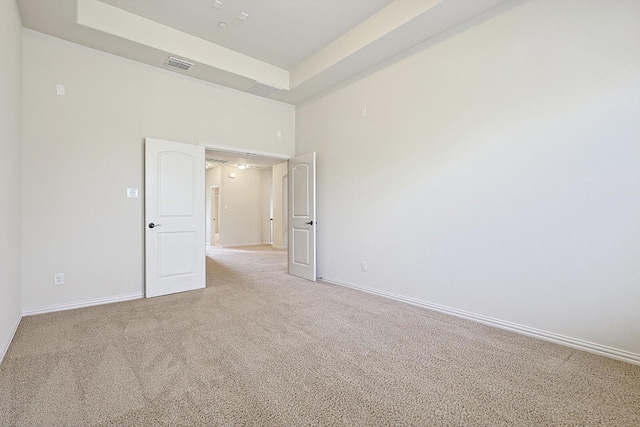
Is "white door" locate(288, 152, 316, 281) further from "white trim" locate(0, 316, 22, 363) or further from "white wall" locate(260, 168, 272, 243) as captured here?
"white wall" locate(260, 168, 272, 243)

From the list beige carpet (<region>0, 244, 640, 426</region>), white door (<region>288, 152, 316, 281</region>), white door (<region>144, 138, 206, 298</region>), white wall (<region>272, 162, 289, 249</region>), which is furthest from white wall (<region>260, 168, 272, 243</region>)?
beige carpet (<region>0, 244, 640, 426</region>)

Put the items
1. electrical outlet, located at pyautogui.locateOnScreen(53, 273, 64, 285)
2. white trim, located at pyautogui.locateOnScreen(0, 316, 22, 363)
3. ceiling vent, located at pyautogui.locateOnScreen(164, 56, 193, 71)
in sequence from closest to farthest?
white trim, located at pyautogui.locateOnScreen(0, 316, 22, 363)
electrical outlet, located at pyautogui.locateOnScreen(53, 273, 64, 285)
ceiling vent, located at pyautogui.locateOnScreen(164, 56, 193, 71)

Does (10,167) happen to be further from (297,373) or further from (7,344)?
Result: (297,373)

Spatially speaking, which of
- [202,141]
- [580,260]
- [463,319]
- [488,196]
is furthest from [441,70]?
[202,141]

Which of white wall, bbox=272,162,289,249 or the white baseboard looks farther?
white wall, bbox=272,162,289,249

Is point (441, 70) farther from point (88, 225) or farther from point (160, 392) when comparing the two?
point (88, 225)

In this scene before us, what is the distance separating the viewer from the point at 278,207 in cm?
989

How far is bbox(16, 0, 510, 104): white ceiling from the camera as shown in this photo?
3066mm

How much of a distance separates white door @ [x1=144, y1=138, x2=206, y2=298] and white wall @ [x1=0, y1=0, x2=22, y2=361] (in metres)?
1.19

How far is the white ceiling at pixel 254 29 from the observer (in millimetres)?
3066

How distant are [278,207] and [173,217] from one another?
5814 millimetres

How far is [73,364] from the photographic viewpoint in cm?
213

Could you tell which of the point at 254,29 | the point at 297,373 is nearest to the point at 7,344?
the point at 297,373

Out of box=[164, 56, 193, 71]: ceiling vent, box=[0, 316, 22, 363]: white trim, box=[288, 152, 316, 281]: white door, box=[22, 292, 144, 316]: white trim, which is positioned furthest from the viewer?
box=[288, 152, 316, 281]: white door
